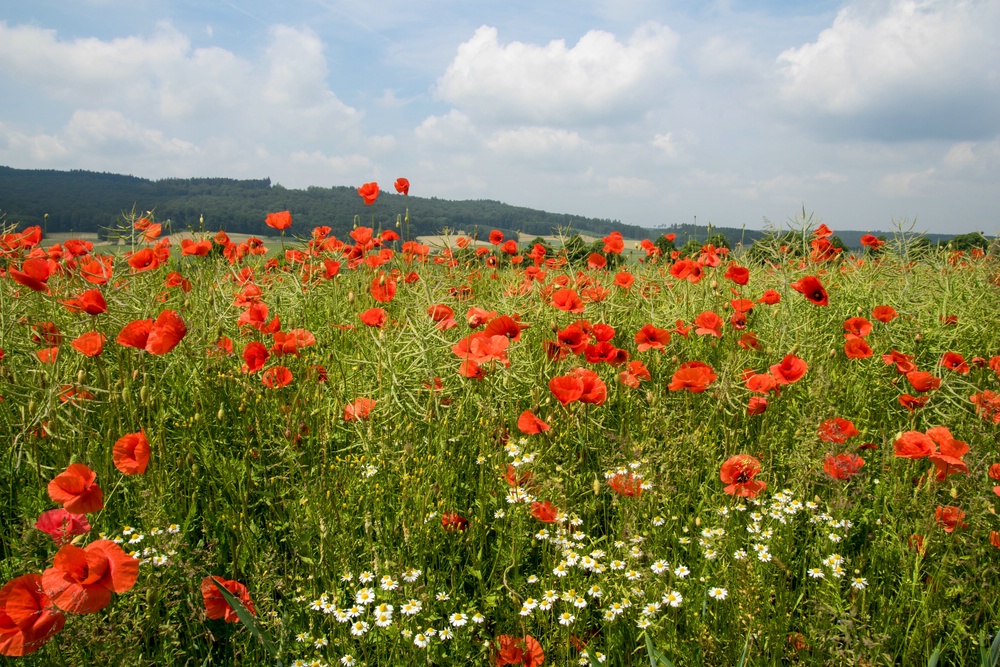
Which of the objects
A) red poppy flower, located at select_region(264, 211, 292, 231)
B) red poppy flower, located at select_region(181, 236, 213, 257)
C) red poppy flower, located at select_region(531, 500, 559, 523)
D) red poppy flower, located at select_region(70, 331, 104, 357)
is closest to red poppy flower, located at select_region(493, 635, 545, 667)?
red poppy flower, located at select_region(531, 500, 559, 523)

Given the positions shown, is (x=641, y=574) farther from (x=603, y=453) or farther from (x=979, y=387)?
(x=979, y=387)

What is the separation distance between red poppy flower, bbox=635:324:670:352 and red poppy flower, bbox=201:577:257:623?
199 cm

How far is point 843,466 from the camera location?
1.82 metres

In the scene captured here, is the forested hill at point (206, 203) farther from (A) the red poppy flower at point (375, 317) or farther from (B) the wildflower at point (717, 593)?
(B) the wildflower at point (717, 593)

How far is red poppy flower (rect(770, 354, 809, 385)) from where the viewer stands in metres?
2.49

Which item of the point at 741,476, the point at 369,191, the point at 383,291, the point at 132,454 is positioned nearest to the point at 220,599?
the point at 132,454

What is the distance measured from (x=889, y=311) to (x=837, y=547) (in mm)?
1868

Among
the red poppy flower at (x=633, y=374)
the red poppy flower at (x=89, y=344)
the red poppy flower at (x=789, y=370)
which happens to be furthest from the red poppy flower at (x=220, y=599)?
the red poppy flower at (x=789, y=370)

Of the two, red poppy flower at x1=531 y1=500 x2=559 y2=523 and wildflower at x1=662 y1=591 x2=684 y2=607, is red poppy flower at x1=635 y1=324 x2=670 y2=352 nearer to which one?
red poppy flower at x1=531 y1=500 x2=559 y2=523

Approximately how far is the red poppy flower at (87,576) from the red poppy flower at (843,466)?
1.92 meters

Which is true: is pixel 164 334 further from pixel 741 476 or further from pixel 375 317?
pixel 741 476

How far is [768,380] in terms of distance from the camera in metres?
2.35

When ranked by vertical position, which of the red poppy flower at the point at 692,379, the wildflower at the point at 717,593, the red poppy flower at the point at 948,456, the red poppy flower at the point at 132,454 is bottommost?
the wildflower at the point at 717,593

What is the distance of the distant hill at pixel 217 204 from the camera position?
81.3 ft
